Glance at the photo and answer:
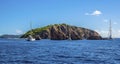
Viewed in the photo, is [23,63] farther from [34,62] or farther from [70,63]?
[70,63]

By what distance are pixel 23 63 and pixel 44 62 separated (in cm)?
383

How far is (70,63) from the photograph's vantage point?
5119cm

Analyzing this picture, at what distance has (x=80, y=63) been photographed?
171 ft

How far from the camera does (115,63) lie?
52219 millimetres

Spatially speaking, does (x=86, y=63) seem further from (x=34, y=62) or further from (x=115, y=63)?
(x=34, y=62)

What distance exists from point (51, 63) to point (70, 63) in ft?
10.1

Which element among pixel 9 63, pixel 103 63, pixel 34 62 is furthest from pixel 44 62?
pixel 103 63

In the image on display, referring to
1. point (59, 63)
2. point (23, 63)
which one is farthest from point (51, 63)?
point (23, 63)

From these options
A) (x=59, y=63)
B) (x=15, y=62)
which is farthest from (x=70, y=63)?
(x=15, y=62)

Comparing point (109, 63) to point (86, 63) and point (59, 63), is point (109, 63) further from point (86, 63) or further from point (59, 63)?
point (59, 63)

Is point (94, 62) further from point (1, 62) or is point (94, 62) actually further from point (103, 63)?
point (1, 62)

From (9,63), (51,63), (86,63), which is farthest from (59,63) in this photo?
(9,63)

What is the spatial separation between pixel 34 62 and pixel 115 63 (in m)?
13.4

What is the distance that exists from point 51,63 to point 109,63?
9574 mm
